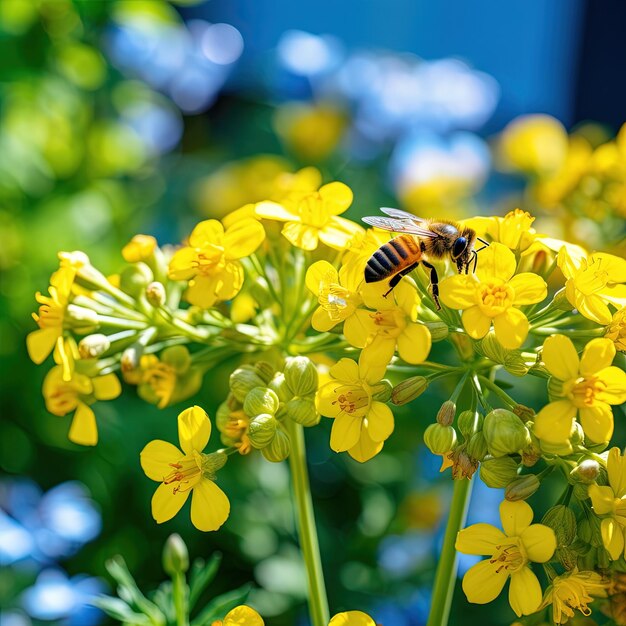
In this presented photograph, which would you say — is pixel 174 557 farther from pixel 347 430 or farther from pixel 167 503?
pixel 347 430

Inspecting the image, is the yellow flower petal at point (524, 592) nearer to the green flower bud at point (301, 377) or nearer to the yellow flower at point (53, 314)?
the green flower bud at point (301, 377)

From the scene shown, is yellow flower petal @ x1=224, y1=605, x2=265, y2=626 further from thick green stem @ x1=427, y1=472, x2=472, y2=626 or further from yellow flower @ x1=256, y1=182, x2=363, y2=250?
yellow flower @ x1=256, y1=182, x2=363, y2=250

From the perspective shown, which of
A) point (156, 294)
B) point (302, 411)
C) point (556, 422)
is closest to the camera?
point (556, 422)

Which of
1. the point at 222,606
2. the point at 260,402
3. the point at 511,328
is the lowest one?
the point at 222,606

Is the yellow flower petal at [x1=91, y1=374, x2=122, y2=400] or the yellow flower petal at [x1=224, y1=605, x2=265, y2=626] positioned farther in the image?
the yellow flower petal at [x1=91, y1=374, x2=122, y2=400]

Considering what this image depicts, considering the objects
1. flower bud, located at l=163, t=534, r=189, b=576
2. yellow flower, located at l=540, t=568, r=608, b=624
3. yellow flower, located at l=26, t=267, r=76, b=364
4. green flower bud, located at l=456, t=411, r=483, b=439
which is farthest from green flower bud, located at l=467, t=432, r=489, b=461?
yellow flower, located at l=26, t=267, r=76, b=364

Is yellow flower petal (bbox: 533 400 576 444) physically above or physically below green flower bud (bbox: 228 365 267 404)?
above

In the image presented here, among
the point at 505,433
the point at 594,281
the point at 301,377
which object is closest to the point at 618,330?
the point at 594,281
